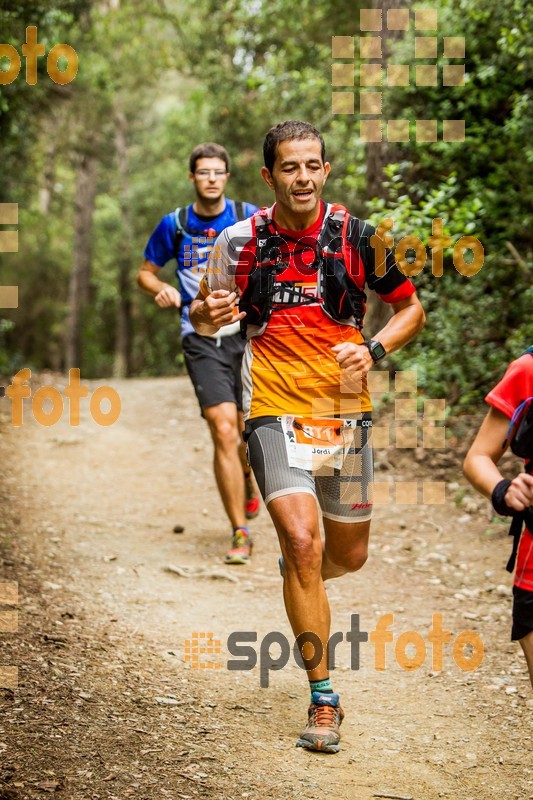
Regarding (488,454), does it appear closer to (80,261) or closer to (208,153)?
(208,153)

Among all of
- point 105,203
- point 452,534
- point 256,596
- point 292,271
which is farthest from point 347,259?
point 105,203

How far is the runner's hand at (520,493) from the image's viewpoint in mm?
2812

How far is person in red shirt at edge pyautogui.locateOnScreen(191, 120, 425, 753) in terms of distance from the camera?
4102 mm

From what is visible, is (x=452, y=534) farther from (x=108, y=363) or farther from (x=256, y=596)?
(x=108, y=363)

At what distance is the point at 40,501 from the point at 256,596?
312 centimetres

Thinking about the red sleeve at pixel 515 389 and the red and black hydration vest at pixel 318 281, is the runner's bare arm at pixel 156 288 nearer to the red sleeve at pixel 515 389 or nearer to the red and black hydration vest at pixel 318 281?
the red and black hydration vest at pixel 318 281

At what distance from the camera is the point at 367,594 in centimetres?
641

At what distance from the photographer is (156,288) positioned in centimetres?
665

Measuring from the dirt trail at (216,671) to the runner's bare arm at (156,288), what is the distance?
1.95 meters

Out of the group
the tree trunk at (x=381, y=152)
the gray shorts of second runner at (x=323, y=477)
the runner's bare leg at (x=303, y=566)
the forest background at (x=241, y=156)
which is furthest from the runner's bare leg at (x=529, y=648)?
the tree trunk at (x=381, y=152)

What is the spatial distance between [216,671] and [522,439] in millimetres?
2464

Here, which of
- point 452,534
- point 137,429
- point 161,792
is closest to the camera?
point 161,792

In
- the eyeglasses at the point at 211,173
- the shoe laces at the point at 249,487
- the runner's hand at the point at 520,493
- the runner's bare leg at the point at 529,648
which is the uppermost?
the eyeglasses at the point at 211,173

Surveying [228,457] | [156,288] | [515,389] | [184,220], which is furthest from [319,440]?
[184,220]
